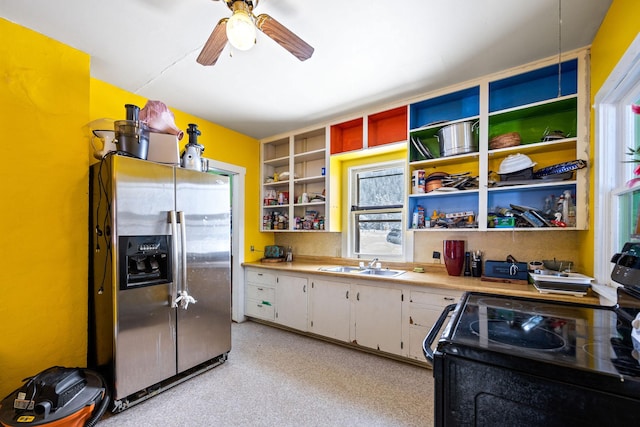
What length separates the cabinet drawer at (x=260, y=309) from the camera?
344cm

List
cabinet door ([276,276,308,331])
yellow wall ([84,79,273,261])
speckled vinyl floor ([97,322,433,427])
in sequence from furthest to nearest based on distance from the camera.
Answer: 1. cabinet door ([276,276,308,331])
2. yellow wall ([84,79,273,261])
3. speckled vinyl floor ([97,322,433,427])

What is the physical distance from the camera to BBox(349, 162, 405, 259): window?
128 inches

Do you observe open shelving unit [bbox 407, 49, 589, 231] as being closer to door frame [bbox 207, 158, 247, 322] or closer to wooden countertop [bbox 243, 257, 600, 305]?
wooden countertop [bbox 243, 257, 600, 305]

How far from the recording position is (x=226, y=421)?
1.80 m

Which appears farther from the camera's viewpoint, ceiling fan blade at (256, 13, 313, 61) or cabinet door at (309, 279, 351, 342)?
cabinet door at (309, 279, 351, 342)

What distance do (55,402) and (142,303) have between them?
2.08 feet

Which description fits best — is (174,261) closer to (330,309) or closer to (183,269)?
(183,269)

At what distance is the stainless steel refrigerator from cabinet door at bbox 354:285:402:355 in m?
1.34

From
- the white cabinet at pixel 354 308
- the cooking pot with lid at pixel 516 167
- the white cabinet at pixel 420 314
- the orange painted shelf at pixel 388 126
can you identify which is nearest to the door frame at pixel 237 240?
the white cabinet at pixel 354 308

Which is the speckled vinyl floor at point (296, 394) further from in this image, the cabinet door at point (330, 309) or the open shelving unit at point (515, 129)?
the open shelving unit at point (515, 129)

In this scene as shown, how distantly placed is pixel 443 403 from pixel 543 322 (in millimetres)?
524

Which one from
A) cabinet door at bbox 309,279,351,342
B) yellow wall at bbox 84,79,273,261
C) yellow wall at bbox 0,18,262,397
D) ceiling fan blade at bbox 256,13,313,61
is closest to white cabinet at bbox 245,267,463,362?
cabinet door at bbox 309,279,351,342

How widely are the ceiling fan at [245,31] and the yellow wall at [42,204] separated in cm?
119

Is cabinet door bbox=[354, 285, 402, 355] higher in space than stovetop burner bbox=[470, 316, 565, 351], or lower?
lower
